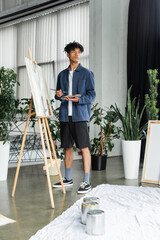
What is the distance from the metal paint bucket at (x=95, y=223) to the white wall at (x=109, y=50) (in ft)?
13.4

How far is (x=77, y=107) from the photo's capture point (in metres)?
3.26

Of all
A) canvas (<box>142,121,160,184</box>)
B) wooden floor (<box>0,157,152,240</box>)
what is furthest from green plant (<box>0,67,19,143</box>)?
canvas (<box>142,121,160,184</box>)

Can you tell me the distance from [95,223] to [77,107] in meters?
1.48

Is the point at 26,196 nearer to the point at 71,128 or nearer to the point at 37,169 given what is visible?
the point at 71,128

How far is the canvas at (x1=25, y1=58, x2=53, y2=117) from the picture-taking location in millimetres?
2791

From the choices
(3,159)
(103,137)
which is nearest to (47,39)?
(103,137)

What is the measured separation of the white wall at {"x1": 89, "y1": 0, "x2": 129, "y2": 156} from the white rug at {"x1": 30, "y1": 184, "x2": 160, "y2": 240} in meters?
3.14

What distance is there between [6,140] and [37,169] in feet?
3.35

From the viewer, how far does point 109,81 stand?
20.4 ft

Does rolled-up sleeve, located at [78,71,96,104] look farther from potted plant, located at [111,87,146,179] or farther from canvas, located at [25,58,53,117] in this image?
potted plant, located at [111,87,146,179]

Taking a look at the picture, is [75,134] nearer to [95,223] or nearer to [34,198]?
[34,198]

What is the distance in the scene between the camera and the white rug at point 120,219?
2020 mm

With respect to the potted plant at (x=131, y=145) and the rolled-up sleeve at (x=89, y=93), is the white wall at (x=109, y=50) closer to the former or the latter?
the potted plant at (x=131, y=145)

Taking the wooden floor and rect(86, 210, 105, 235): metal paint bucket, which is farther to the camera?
the wooden floor
